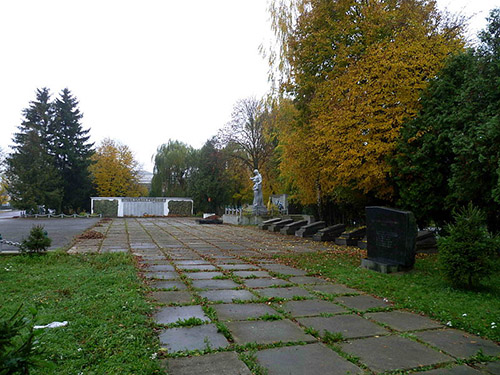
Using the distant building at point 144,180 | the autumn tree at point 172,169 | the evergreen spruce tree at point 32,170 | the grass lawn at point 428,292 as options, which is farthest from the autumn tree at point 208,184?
the grass lawn at point 428,292

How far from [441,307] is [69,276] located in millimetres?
5739

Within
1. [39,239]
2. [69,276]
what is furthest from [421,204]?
[39,239]

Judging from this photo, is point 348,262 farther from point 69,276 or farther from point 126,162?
point 126,162

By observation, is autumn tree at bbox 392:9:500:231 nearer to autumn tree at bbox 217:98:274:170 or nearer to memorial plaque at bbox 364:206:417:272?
memorial plaque at bbox 364:206:417:272

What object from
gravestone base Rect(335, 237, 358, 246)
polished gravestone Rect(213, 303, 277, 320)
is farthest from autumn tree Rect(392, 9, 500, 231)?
polished gravestone Rect(213, 303, 277, 320)

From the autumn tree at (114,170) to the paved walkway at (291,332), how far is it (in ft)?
124

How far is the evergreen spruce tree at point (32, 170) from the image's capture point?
3180 centimetres

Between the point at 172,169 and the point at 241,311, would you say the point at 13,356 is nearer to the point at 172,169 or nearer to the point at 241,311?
the point at 241,311

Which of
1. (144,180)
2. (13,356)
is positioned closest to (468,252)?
(13,356)

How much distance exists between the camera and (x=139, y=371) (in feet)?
8.59

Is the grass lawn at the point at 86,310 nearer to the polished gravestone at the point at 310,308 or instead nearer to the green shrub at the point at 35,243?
the green shrub at the point at 35,243

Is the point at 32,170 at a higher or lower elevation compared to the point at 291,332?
higher

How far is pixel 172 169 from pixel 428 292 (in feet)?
124

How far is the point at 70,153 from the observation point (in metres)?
36.5
